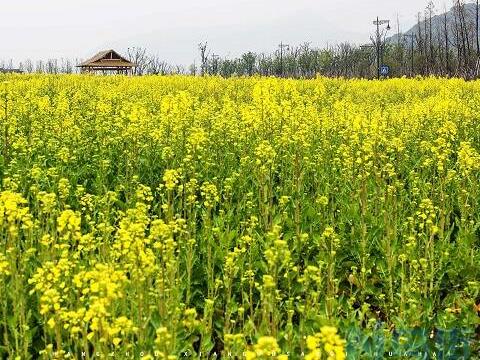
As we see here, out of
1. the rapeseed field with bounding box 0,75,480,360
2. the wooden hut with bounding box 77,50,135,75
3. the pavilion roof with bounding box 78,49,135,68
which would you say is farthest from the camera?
the pavilion roof with bounding box 78,49,135,68

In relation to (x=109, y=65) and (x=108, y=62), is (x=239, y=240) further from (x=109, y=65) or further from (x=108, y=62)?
(x=108, y=62)

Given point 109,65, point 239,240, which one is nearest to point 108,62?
point 109,65

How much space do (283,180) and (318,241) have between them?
1671 mm

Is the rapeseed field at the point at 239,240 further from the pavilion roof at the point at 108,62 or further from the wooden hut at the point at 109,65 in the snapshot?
the pavilion roof at the point at 108,62

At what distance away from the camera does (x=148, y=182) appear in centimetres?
652

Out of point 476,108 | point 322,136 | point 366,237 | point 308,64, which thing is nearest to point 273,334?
point 366,237

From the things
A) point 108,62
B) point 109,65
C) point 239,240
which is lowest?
point 239,240

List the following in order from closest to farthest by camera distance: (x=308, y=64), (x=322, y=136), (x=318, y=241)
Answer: (x=318, y=241) < (x=322, y=136) < (x=308, y=64)

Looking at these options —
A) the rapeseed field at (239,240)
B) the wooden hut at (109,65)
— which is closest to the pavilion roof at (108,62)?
the wooden hut at (109,65)

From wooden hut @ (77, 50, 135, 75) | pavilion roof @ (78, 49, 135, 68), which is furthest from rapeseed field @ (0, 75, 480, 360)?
pavilion roof @ (78, 49, 135, 68)

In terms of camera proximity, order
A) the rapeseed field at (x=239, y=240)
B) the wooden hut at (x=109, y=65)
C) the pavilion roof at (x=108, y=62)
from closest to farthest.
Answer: the rapeseed field at (x=239, y=240)
the wooden hut at (x=109, y=65)
the pavilion roof at (x=108, y=62)

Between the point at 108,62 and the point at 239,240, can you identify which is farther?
the point at 108,62

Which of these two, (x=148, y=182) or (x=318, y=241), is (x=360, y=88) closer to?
(x=148, y=182)

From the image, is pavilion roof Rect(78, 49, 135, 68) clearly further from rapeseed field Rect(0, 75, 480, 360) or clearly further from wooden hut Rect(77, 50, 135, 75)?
rapeseed field Rect(0, 75, 480, 360)
